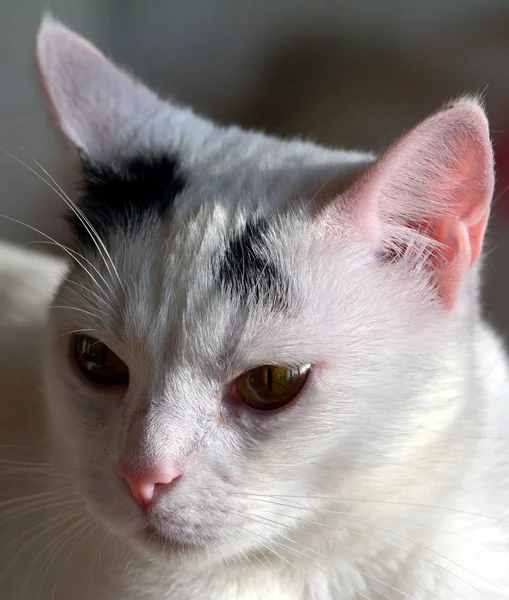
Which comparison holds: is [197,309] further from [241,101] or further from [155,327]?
[241,101]

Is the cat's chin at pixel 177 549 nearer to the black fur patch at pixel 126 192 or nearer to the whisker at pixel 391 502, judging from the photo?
the whisker at pixel 391 502

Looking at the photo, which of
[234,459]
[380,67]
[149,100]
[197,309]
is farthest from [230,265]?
[380,67]

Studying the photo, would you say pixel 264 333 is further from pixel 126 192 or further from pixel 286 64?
pixel 286 64

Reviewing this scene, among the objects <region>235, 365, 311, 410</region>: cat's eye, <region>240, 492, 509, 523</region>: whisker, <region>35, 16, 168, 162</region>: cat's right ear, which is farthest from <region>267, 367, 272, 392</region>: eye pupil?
<region>35, 16, 168, 162</region>: cat's right ear

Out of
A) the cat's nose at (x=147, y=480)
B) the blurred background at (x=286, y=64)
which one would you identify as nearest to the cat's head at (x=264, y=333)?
the cat's nose at (x=147, y=480)

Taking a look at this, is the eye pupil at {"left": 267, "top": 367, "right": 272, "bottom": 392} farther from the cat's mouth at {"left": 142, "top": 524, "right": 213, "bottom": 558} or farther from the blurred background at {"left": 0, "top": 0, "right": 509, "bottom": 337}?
the blurred background at {"left": 0, "top": 0, "right": 509, "bottom": 337}

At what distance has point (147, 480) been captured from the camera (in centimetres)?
80

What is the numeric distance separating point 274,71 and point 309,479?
1.96m

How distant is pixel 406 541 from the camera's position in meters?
0.97

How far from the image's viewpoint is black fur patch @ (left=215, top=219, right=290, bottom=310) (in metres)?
0.83

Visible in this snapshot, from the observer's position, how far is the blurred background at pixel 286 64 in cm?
214

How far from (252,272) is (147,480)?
0.83 ft

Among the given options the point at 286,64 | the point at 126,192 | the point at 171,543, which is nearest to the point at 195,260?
the point at 126,192

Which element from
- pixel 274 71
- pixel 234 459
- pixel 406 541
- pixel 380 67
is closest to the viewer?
pixel 234 459
